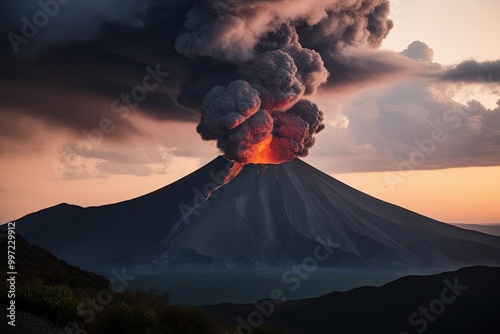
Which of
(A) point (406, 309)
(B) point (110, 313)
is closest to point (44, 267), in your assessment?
(B) point (110, 313)

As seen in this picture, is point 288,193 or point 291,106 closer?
point 291,106

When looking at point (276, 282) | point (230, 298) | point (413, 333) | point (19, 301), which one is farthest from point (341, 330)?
point (276, 282)

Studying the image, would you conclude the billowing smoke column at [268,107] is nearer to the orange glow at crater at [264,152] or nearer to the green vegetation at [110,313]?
the orange glow at crater at [264,152]

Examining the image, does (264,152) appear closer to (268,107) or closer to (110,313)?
(268,107)

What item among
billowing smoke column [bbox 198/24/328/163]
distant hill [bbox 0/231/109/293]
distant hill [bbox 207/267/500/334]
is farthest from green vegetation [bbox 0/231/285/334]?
billowing smoke column [bbox 198/24/328/163]

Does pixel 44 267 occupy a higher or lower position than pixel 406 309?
higher

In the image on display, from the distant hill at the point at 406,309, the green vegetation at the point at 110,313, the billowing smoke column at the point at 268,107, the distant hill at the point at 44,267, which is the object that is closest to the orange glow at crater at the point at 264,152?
the billowing smoke column at the point at 268,107

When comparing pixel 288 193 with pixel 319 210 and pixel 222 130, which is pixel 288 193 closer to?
pixel 319 210

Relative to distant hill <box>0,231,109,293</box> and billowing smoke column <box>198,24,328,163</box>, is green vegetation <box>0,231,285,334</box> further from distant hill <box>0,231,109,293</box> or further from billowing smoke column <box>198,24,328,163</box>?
billowing smoke column <box>198,24,328,163</box>

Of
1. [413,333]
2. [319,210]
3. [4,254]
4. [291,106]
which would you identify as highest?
[291,106]
